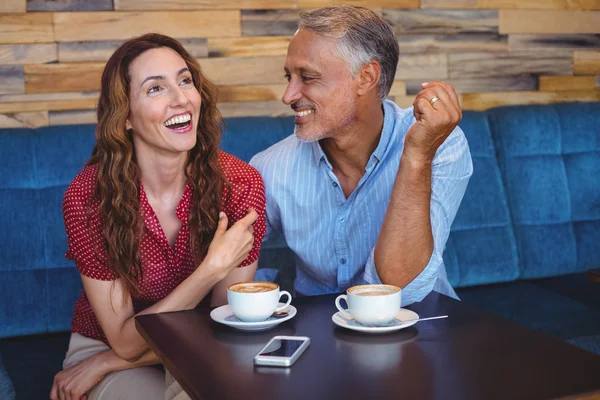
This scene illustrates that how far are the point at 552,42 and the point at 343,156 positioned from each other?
1.69 metres

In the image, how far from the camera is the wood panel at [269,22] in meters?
2.93

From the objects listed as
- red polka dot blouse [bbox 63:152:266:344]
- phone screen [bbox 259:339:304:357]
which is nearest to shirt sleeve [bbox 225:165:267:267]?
red polka dot blouse [bbox 63:152:266:344]

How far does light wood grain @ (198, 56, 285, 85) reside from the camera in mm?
2912

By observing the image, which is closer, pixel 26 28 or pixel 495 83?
pixel 26 28

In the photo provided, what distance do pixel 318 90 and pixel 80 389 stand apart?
36.5 inches

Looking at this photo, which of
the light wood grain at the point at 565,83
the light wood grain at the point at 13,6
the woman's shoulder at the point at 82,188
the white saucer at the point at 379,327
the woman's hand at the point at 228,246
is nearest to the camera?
the white saucer at the point at 379,327

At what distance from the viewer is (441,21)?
3180 mm

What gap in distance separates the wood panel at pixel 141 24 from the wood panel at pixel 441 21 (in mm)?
648

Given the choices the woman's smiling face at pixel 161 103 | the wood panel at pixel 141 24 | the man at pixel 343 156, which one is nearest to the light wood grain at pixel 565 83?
the wood panel at pixel 141 24

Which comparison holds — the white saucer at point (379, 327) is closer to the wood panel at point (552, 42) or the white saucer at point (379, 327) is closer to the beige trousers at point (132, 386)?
the beige trousers at point (132, 386)

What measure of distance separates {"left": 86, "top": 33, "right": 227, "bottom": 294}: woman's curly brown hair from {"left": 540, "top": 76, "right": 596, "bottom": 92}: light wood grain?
1.87m

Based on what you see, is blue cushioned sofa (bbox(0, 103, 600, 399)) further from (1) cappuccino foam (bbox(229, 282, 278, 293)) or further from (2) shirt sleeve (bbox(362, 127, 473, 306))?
(1) cappuccino foam (bbox(229, 282, 278, 293))

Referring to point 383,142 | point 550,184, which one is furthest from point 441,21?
point 383,142

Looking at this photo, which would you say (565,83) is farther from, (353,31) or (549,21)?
(353,31)
